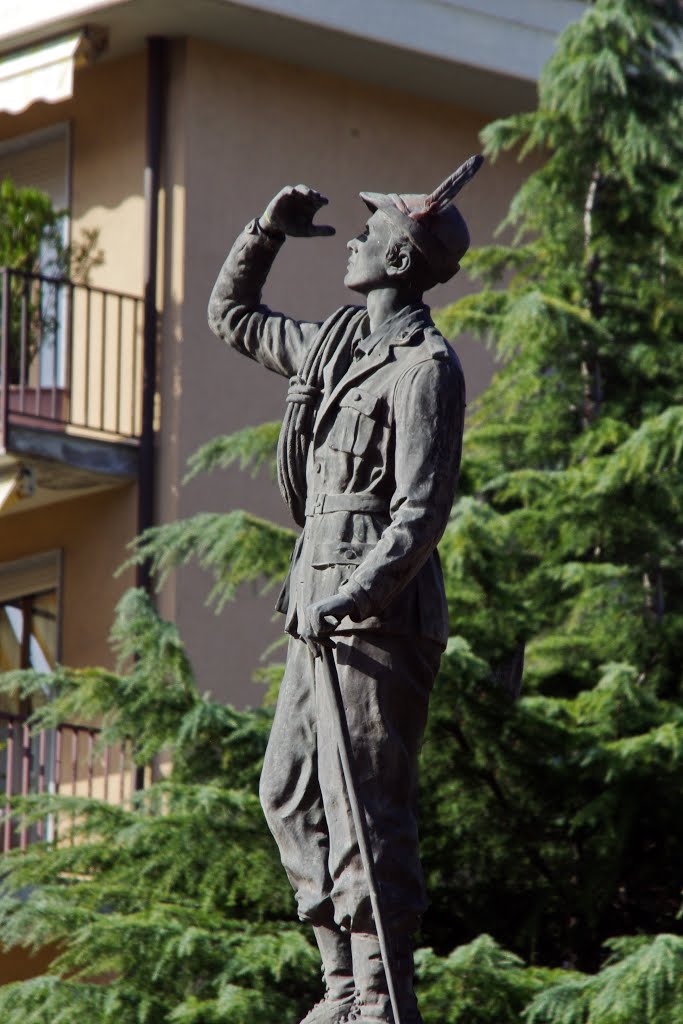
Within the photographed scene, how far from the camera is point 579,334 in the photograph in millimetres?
11719

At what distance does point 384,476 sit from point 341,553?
212 mm

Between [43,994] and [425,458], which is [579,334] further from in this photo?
[425,458]

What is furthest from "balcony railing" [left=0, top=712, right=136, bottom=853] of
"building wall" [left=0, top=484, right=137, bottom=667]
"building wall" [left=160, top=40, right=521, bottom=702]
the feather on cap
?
the feather on cap

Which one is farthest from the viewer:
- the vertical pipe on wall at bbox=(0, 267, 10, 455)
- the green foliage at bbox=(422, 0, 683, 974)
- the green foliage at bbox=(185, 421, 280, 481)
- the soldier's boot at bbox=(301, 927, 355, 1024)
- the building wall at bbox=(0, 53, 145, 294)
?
the building wall at bbox=(0, 53, 145, 294)

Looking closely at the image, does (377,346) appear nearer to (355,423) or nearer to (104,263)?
(355,423)

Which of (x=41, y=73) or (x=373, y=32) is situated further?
(x=373, y=32)

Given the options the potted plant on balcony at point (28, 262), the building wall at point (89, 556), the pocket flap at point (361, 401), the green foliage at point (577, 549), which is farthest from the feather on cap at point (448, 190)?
the building wall at point (89, 556)

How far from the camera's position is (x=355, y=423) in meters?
5.29

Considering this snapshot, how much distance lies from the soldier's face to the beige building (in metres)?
8.64

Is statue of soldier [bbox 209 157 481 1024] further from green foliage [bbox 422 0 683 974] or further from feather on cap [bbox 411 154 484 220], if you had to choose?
green foliage [bbox 422 0 683 974]

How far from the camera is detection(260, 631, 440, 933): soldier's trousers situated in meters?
5.05

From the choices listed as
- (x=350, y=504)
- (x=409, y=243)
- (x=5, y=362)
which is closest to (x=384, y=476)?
(x=350, y=504)

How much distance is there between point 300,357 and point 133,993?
13.3 ft

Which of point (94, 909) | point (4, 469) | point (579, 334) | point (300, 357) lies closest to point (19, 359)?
point (4, 469)
